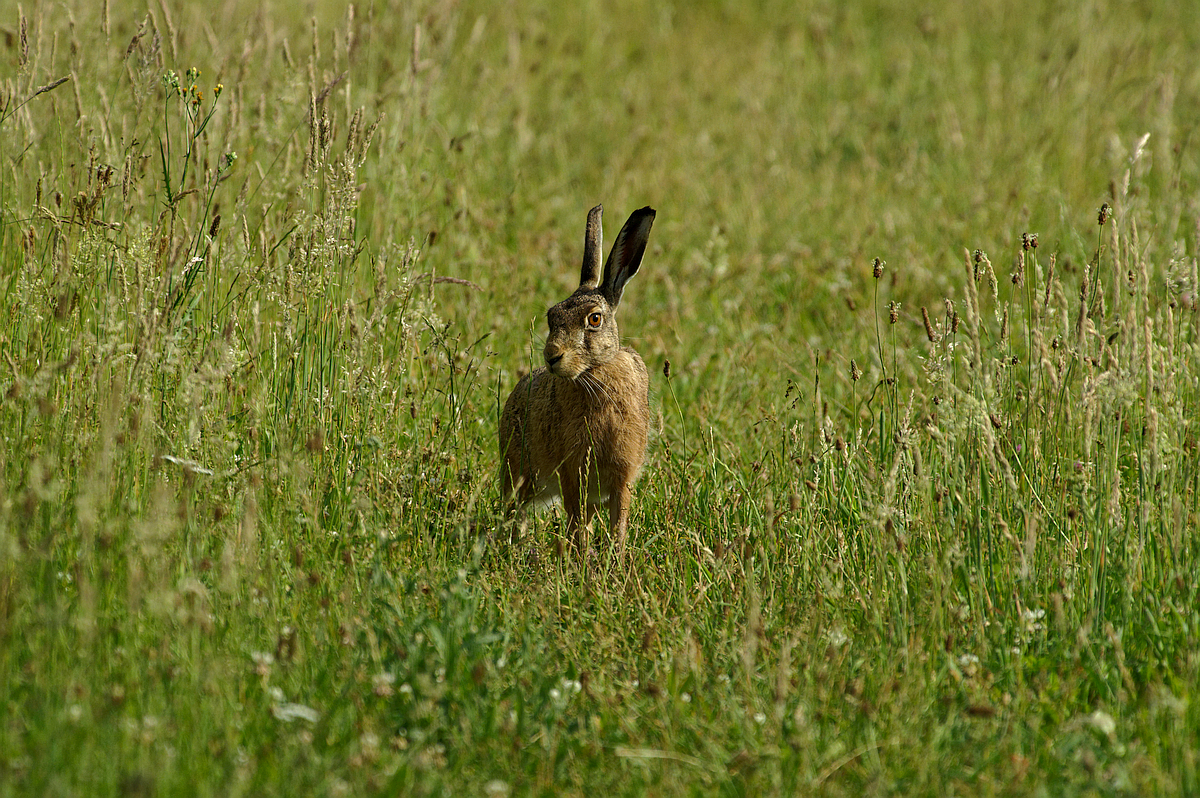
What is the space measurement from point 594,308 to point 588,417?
0.42 m

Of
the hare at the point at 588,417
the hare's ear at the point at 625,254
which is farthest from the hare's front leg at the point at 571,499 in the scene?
the hare's ear at the point at 625,254

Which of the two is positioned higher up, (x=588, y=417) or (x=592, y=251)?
(x=592, y=251)

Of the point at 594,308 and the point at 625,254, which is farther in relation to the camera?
the point at 625,254

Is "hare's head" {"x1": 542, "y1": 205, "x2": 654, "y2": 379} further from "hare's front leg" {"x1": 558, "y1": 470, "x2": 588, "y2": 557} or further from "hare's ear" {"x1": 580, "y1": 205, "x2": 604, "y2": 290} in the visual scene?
"hare's front leg" {"x1": 558, "y1": 470, "x2": 588, "y2": 557}

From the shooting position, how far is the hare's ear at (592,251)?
4676 millimetres

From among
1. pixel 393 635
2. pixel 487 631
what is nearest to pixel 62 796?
pixel 393 635

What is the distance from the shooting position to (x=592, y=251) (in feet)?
15.4

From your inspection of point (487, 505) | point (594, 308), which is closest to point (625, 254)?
point (594, 308)

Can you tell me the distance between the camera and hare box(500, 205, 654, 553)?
434cm

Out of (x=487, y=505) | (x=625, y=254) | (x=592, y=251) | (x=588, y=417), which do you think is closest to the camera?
(x=487, y=505)

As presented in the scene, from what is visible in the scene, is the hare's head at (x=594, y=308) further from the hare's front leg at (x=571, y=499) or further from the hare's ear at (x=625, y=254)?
the hare's front leg at (x=571, y=499)

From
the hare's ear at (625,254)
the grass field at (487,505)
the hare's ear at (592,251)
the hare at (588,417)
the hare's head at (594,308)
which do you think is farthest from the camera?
the hare's ear at (592,251)

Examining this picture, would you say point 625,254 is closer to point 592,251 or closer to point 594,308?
point 592,251

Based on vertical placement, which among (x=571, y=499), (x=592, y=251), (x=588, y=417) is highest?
(x=592, y=251)
